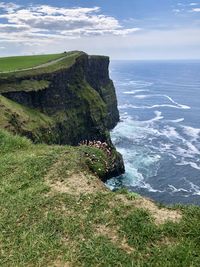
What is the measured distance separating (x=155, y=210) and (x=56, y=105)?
230 feet

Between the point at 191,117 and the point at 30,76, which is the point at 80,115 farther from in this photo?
the point at 191,117

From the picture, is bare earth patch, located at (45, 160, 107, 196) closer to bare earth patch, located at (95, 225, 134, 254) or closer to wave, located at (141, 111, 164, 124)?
bare earth patch, located at (95, 225, 134, 254)

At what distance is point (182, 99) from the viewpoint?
184000mm

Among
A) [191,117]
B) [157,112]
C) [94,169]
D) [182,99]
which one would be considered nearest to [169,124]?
[191,117]

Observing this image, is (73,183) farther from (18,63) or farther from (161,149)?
(18,63)

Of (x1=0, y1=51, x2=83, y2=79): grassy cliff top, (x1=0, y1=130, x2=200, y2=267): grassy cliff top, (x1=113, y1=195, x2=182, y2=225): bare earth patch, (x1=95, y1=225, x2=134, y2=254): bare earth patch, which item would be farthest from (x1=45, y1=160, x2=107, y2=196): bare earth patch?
(x1=0, y1=51, x2=83, y2=79): grassy cliff top

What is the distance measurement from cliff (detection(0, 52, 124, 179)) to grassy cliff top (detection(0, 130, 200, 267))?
36029mm

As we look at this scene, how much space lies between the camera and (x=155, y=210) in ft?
50.8

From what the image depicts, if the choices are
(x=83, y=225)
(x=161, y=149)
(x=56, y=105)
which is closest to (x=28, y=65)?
(x=56, y=105)

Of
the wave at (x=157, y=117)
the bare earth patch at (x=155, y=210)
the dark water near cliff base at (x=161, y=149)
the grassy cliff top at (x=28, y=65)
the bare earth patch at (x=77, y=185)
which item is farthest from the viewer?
the wave at (x=157, y=117)

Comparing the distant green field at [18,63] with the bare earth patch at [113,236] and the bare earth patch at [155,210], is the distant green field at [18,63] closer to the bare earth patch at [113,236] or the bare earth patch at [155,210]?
the bare earth patch at [155,210]

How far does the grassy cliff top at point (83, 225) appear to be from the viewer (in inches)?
511

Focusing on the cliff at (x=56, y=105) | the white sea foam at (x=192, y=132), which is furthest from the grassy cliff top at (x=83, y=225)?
the white sea foam at (x=192, y=132)

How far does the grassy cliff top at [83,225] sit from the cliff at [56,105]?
118 feet
